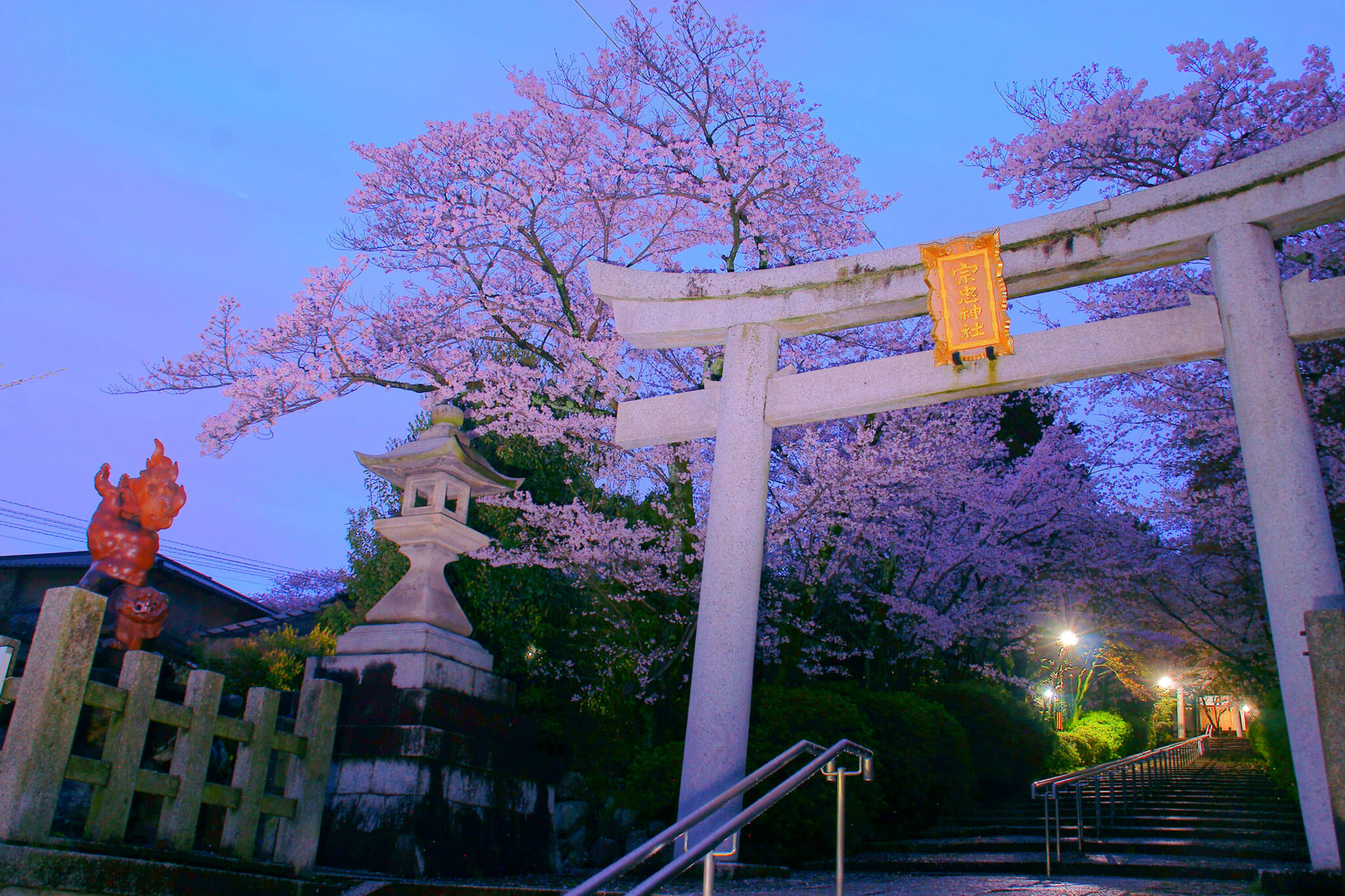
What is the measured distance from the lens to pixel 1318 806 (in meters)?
5.05

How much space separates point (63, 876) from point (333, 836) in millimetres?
2287

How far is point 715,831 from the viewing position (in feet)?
12.4

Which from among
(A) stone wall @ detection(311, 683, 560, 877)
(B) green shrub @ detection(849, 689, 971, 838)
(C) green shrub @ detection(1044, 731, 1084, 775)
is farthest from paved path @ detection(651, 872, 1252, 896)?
(C) green shrub @ detection(1044, 731, 1084, 775)

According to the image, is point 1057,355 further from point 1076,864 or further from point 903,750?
point 903,750

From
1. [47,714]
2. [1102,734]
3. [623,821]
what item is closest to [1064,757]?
[1102,734]

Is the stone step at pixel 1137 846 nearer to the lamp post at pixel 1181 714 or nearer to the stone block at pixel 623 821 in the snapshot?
the stone block at pixel 623 821

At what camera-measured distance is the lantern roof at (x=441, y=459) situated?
741cm

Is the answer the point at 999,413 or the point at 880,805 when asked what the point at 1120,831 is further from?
the point at 999,413

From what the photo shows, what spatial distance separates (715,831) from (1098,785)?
6.23m

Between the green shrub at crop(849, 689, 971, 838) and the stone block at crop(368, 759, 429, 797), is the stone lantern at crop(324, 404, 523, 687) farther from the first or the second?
the green shrub at crop(849, 689, 971, 838)

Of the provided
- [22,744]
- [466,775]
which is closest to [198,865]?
[22,744]

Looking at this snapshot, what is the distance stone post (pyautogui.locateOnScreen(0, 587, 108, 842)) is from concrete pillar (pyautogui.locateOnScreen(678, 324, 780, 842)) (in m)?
3.66

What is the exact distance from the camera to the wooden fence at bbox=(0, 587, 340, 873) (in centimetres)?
424

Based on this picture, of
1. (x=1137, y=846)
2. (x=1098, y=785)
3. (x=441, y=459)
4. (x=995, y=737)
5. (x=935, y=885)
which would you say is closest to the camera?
(x=935, y=885)
